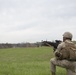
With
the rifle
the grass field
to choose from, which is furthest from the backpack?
the grass field

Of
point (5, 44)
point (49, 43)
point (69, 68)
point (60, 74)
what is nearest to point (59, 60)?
point (69, 68)

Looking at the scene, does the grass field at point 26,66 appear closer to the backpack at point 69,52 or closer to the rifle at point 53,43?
the rifle at point 53,43

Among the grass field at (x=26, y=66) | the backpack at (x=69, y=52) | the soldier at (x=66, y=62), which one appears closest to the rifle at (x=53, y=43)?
the soldier at (x=66, y=62)

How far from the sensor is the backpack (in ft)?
33.8

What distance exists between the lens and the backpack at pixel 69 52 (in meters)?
10.3

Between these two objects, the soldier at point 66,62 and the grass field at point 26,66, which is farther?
the grass field at point 26,66

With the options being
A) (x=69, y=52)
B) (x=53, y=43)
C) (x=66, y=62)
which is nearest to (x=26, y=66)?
(x=53, y=43)

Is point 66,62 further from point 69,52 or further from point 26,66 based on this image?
point 26,66

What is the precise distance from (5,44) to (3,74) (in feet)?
213

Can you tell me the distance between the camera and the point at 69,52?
10.3 meters

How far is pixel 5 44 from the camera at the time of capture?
7888 centimetres

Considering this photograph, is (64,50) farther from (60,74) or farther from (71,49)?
(60,74)

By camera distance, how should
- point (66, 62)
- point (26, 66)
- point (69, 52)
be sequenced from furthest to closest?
point (26, 66) → point (66, 62) → point (69, 52)

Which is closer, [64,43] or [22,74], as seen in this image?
[64,43]
